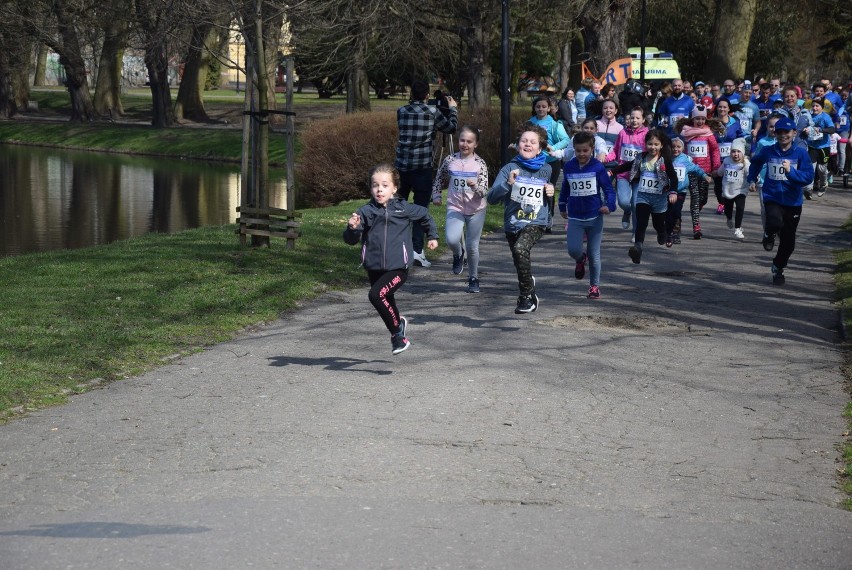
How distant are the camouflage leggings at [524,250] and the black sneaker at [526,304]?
0.05 metres

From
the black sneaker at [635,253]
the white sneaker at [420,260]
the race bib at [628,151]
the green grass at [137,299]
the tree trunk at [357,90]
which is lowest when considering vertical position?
the green grass at [137,299]

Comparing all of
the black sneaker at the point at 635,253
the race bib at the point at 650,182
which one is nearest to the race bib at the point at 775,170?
the race bib at the point at 650,182

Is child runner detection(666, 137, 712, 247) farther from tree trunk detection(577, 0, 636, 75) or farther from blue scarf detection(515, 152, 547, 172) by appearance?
tree trunk detection(577, 0, 636, 75)

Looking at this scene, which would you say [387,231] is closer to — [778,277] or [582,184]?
[582,184]

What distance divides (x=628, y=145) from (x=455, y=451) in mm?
10371

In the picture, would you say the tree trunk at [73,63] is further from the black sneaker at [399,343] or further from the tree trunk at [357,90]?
the black sneaker at [399,343]

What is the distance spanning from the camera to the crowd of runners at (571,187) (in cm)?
904

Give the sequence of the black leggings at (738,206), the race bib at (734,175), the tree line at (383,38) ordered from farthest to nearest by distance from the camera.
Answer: the tree line at (383,38)
the black leggings at (738,206)
the race bib at (734,175)

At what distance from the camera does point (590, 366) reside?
9273 millimetres

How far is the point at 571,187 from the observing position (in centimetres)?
1205

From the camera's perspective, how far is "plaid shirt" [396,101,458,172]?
1370 centimetres

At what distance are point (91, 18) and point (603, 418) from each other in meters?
40.8

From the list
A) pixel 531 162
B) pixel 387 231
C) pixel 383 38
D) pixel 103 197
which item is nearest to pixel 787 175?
pixel 531 162

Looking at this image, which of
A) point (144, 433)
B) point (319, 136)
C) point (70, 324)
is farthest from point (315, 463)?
point (319, 136)
